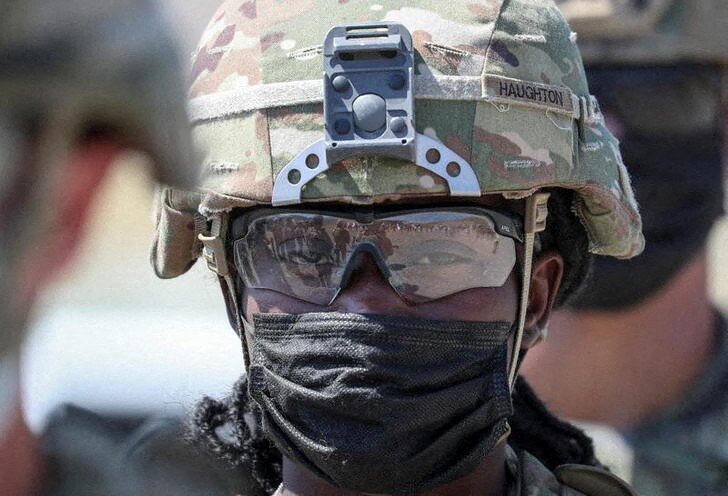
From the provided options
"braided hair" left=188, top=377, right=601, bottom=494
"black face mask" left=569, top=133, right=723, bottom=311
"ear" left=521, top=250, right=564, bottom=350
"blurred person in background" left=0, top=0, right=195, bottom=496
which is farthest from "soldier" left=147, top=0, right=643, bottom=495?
"black face mask" left=569, top=133, right=723, bottom=311

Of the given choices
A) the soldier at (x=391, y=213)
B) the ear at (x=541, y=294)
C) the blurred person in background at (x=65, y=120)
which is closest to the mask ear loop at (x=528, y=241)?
the soldier at (x=391, y=213)

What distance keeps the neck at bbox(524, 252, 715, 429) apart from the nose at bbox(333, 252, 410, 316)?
3.32m

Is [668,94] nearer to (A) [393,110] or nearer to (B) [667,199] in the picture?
(B) [667,199]

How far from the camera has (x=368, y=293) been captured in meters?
2.24

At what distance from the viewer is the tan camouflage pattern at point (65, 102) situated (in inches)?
20.7

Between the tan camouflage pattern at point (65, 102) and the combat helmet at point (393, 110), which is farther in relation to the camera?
the combat helmet at point (393, 110)

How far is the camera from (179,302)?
292 inches

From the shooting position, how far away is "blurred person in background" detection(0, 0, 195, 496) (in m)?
0.53

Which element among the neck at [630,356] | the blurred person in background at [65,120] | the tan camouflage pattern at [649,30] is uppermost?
the blurred person in background at [65,120]

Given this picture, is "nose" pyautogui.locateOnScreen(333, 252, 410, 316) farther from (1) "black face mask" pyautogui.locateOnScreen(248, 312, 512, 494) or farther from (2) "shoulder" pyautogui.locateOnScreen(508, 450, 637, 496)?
(2) "shoulder" pyautogui.locateOnScreen(508, 450, 637, 496)

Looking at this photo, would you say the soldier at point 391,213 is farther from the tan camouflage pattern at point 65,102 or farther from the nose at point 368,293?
the tan camouflage pattern at point 65,102

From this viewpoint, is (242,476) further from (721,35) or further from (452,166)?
(721,35)

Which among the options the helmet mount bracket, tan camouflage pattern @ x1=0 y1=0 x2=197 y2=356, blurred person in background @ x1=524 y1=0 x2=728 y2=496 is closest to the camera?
tan camouflage pattern @ x1=0 y1=0 x2=197 y2=356

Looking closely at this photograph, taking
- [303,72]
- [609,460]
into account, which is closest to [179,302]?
[609,460]
